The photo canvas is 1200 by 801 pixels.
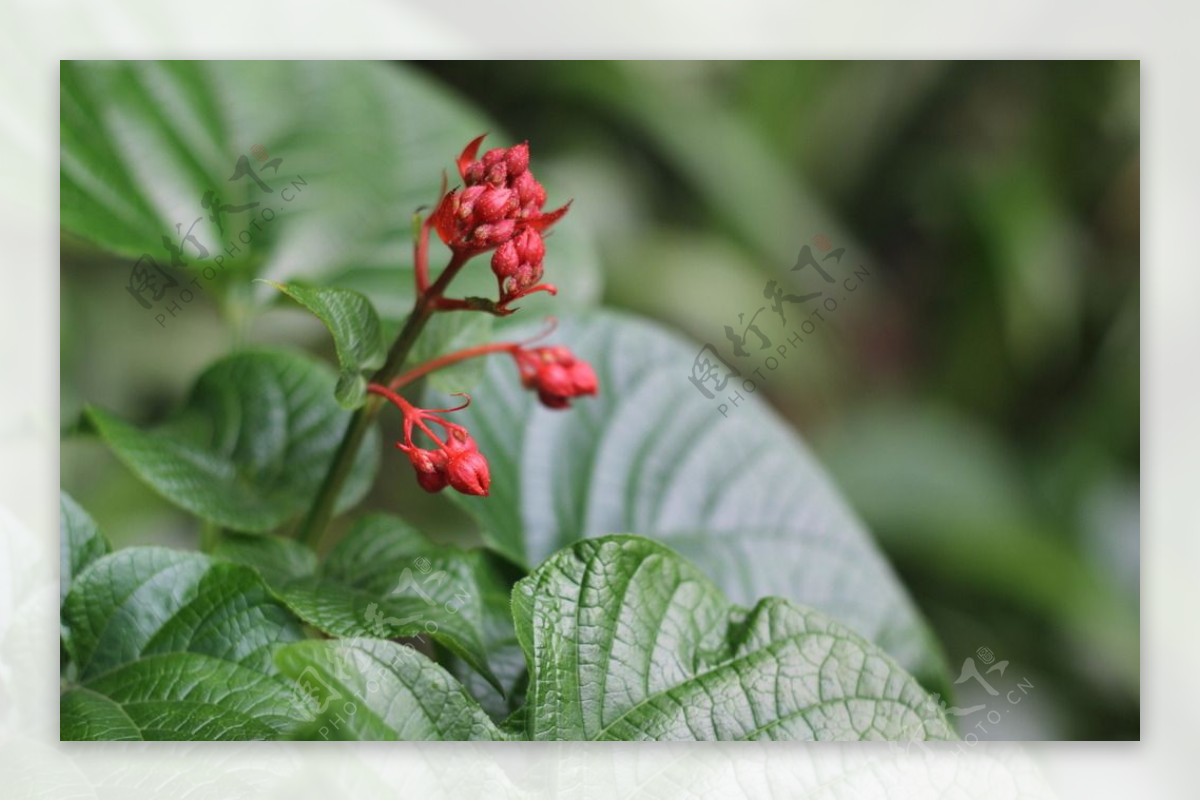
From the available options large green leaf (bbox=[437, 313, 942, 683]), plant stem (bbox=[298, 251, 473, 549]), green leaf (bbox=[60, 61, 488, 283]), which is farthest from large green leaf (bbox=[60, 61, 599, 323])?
plant stem (bbox=[298, 251, 473, 549])

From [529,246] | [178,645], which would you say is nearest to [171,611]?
[178,645]

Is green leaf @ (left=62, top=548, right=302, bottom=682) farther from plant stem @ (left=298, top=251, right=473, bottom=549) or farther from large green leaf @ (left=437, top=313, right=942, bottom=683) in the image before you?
large green leaf @ (left=437, top=313, right=942, bottom=683)

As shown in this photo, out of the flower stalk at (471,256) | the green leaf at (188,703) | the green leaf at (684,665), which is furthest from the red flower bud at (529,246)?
the green leaf at (188,703)

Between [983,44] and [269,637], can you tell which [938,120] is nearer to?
[983,44]

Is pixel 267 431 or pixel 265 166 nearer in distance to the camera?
pixel 267 431

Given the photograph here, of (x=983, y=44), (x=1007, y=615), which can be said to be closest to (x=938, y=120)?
(x=983, y=44)

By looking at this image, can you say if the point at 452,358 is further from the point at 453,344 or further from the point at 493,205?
the point at 493,205
